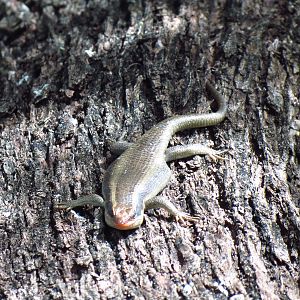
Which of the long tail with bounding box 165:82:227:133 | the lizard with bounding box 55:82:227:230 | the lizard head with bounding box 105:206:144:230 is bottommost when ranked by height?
the lizard head with bounding box 105:206:144:230

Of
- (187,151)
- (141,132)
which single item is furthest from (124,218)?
(141,132)

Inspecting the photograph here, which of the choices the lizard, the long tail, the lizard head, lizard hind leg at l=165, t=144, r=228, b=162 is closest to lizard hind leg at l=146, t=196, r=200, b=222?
the lizard

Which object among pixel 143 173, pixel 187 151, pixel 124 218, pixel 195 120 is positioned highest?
pixel 195 120

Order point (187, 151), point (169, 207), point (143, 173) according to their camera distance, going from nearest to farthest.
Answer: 1. point (169, 207)
2. point (143, 173)
3. point (187, 151)

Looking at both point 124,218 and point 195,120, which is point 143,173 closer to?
point 124,218

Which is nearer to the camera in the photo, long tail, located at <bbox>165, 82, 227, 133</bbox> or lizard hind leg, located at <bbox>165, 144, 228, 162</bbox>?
lizard hind leg, located at <bbox>165, 144, 228, 162</bbox>

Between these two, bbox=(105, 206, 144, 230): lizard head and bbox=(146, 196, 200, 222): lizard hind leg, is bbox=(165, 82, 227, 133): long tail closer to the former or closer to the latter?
bbox=(146, 196, 200, 222): lizard hind leg

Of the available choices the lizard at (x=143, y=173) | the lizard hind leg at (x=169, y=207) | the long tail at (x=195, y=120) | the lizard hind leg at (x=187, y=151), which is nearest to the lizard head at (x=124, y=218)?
the lizard at (x=143, y=173)

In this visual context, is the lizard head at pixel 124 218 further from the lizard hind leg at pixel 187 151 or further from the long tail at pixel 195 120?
the long tail at pixel 195 120
